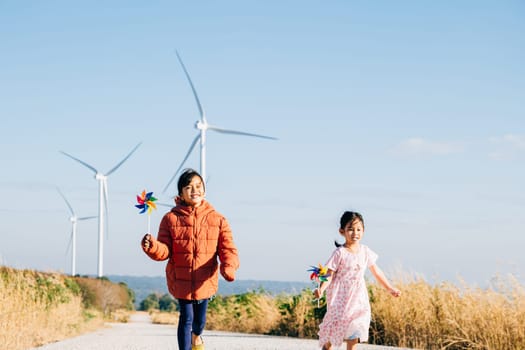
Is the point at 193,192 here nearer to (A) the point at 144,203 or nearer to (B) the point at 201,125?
(A) the point at 144,203

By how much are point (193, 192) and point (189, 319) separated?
3.59 feet

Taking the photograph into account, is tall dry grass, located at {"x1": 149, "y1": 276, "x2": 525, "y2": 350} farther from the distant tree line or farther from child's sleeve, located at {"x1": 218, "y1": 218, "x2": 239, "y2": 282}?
the distant tree line

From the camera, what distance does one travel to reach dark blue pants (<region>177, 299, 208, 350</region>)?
6.65 meters

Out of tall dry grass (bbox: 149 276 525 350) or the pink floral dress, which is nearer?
the pink floral dress

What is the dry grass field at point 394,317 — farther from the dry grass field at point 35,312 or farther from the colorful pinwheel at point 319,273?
the colorful pinwheel at point 319,273

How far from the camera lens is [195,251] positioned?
21.9 ft

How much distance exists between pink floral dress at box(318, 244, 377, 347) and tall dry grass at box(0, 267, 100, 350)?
4915 mm

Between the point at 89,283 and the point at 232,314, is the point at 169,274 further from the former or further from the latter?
the point at 89,283

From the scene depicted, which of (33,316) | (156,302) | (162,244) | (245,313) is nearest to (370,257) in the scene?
(162,244)

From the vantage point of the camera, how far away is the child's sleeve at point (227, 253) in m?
6.62

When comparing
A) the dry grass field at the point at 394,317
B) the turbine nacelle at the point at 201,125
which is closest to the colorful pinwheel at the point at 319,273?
the dry grass field at the point at 394,317

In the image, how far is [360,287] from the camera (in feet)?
23.7

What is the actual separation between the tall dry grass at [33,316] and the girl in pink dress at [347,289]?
491 centimetres

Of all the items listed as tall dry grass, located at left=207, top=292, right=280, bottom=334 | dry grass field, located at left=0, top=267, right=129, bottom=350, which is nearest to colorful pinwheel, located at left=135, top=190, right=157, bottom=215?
dry grass field, located at left=0, top=267, right=129, bottom=350
